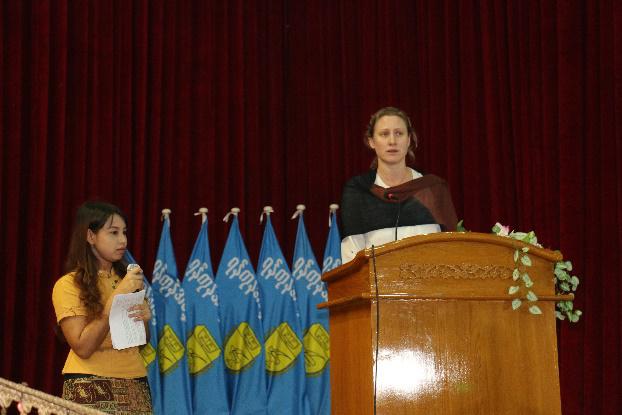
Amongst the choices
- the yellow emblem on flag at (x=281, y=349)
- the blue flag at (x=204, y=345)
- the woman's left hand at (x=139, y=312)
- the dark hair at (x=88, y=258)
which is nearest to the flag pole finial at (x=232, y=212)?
the blue flag at (x=204, y=345)

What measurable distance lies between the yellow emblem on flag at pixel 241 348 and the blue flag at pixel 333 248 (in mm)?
645

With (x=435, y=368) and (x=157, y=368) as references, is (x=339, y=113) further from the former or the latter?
(x=435, y=368)

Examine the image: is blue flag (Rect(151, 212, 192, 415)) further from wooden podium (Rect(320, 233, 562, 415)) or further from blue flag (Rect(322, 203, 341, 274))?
wooden podium (Rect(320, 233, 562, 415))

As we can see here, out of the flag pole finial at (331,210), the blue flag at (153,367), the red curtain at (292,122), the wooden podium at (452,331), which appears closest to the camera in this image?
the wooden podium at (452,331)

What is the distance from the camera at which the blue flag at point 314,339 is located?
509cm

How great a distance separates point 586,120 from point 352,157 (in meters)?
1.62

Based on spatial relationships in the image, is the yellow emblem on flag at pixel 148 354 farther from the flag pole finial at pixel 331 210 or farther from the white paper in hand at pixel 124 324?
the white paper in hand at pixel 124 324

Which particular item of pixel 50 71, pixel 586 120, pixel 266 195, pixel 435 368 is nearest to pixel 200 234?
pixel 266 195

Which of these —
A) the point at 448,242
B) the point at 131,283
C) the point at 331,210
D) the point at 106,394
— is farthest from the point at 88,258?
the point at 331,210

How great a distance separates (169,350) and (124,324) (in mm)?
1947

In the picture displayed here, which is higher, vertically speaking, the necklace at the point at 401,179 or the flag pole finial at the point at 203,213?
the flag pole finial at the point at 203,213

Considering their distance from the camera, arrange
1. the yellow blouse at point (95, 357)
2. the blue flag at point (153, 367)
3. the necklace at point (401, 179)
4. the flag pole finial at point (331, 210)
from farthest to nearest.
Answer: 1. the flag pole finial at point (331, 210)
2. the blue flag at point (153, 367)
3. the necklace at point (401, 179)
4. the yellow blouse at point (95, 357)

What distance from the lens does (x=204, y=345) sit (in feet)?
16.3

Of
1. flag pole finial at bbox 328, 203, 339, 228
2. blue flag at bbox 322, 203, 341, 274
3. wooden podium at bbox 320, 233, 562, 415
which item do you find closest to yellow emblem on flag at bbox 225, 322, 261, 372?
blue flag at bbox 322, 203, 341, 274
